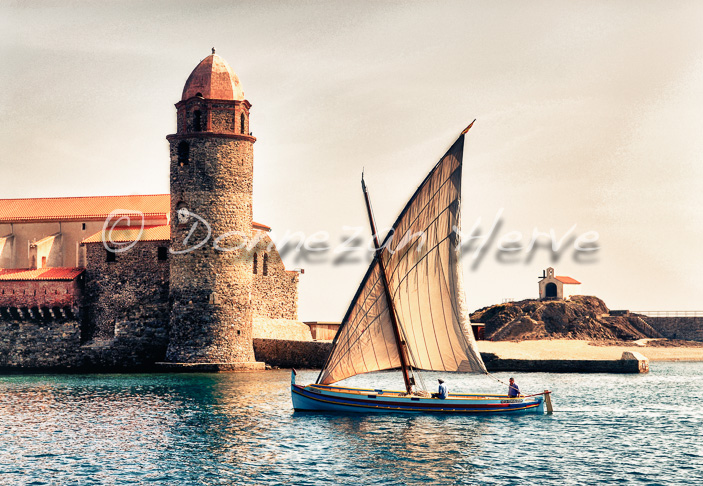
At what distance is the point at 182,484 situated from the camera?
21.0m

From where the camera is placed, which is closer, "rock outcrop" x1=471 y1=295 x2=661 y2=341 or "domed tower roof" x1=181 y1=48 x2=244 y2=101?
"domed tower roof" x1=181 y1=48 x2=244 y2=101

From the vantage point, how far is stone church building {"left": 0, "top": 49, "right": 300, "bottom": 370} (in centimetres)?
5266

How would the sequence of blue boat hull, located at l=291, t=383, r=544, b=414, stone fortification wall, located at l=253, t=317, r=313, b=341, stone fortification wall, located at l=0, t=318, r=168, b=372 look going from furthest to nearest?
stone fortification wall, located at l=253, t=317, r=313, b=341, stone fortification wall, located at l=0, t=318, r=168, b=372, blue boat hull, located at l=291, t=383, r=544, b=414

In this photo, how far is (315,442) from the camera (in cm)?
2655

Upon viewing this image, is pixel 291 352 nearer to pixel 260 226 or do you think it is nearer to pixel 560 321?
pixel 260 226

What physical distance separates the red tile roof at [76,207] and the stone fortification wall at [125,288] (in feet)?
15.4

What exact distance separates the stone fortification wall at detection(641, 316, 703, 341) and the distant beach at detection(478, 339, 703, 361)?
2390 millimetres

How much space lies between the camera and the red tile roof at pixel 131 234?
55.8 metres

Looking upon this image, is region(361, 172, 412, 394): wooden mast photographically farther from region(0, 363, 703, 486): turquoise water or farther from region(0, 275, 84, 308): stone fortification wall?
region(0, 275, 84, 308): stone fortification wall

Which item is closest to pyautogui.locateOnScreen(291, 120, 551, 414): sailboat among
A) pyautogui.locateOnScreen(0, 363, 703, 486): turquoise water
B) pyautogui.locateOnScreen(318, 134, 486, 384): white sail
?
pyautogui.locateOnScreen(318, 134, 486, 384): white sail

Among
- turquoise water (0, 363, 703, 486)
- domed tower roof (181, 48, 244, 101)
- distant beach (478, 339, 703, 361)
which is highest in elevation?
domed tower roof (181, 48, 244, 101)

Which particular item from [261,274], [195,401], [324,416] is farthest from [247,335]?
[324,416]

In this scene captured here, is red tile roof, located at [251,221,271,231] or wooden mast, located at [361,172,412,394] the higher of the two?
red tile roof, located at [251,221,271,231]

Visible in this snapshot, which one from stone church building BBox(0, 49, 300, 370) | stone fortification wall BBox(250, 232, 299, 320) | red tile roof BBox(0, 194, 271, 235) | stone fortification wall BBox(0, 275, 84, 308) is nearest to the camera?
stone church building BBox(0, 49, 300, 370)
